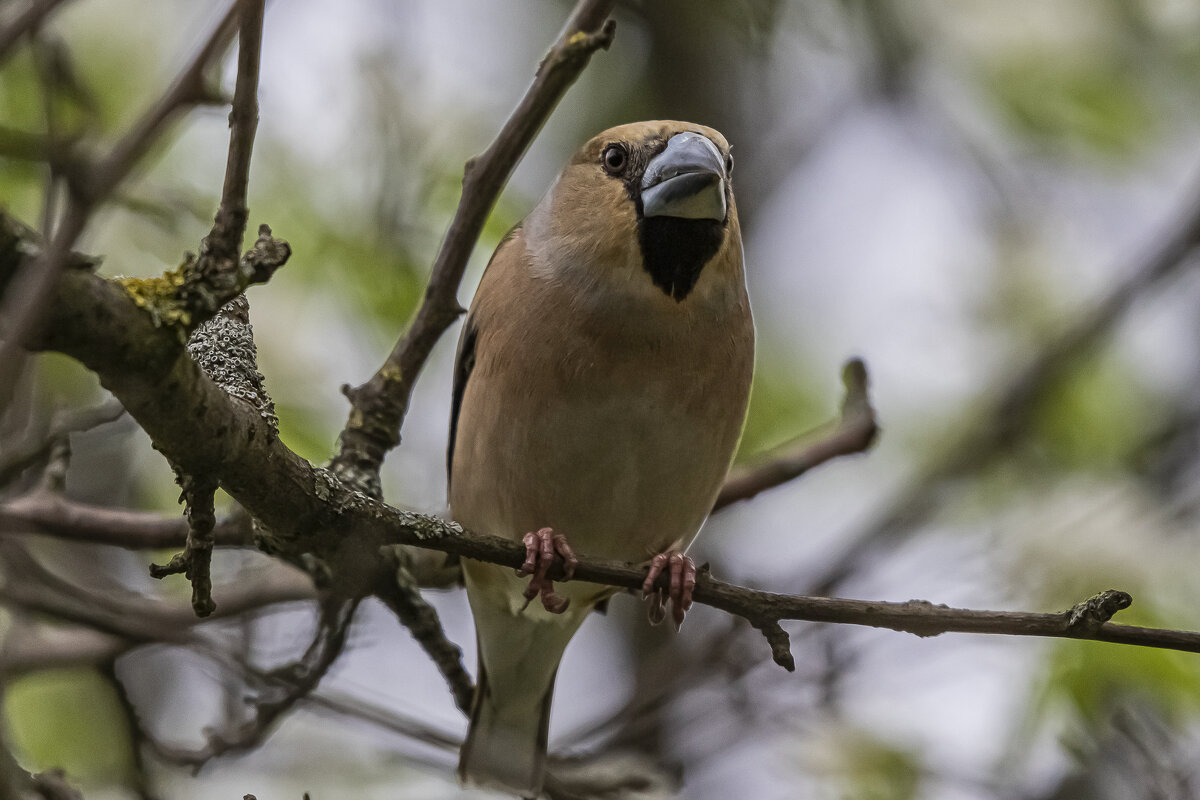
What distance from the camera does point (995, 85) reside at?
7035 mm

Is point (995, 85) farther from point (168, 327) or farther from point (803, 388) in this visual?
point (168, 327)

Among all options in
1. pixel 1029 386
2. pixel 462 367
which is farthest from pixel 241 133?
pixel 1029 386

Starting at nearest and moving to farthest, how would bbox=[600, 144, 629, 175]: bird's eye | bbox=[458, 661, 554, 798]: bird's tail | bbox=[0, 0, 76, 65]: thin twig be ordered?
bbox=[0, 0, 76, 65]: thin twig → bbox=[600, 144, 629, 175]: bird's eye → bbox=[458, 661, 554, 798]: bird's tail

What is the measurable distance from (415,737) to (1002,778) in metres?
2.53

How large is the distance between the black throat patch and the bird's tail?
189 cm

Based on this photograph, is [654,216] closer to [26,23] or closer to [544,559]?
[544,559]

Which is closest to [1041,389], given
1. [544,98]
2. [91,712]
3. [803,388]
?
[803,388]

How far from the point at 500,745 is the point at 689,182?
2.44m

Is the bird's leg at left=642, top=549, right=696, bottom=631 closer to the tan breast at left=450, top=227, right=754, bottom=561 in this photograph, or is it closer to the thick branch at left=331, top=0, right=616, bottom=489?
the tan breast at left=450, top=227, right=754, bottom=561

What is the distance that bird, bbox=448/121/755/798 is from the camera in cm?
413

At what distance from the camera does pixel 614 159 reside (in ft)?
14.7

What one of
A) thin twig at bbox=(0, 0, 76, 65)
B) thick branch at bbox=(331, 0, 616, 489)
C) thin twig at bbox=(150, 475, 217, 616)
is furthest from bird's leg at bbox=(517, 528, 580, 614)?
thin twig at bbox=(0, 0, 76, 65)

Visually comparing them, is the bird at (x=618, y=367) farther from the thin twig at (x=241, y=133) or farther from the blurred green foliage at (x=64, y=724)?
the blurred green foliage at (x=64, y=724)

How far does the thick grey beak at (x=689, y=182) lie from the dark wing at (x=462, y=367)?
86cm
